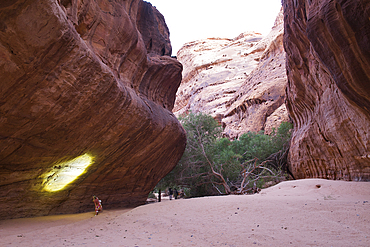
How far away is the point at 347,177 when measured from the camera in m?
8.59

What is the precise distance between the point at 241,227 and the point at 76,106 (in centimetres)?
510

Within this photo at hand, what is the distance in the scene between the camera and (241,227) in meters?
3.82

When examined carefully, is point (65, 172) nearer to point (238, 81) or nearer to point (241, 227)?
point (241, 227)

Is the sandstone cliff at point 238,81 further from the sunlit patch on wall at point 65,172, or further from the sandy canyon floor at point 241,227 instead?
the sunlit patch on wall at point 65,172

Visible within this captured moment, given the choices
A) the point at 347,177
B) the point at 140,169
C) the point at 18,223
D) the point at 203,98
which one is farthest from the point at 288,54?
the point at 203,98

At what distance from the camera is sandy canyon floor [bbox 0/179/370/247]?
3137 millimetres

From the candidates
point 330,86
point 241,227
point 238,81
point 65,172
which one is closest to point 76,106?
point 65,172

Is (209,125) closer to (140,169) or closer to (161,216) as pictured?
(140,169)

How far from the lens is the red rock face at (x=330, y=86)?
5.17 m

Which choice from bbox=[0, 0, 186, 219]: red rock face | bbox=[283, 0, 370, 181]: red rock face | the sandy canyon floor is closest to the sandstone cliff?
bbox=[283, 0, 370, 181]: red rock face

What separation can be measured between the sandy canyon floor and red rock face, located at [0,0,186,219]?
185 centimetres

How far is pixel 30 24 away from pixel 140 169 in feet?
26.3

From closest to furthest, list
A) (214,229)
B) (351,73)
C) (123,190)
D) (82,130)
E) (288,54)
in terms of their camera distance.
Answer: (214,229) < (351,73) < (82,130) < (123,190) < (288,54)

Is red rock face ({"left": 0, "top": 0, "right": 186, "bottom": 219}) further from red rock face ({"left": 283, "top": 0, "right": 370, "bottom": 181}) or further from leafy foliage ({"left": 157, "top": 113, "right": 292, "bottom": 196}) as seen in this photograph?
red rock face ({"left": 283, "top": 0, "right": 370, "bottom": 181})
